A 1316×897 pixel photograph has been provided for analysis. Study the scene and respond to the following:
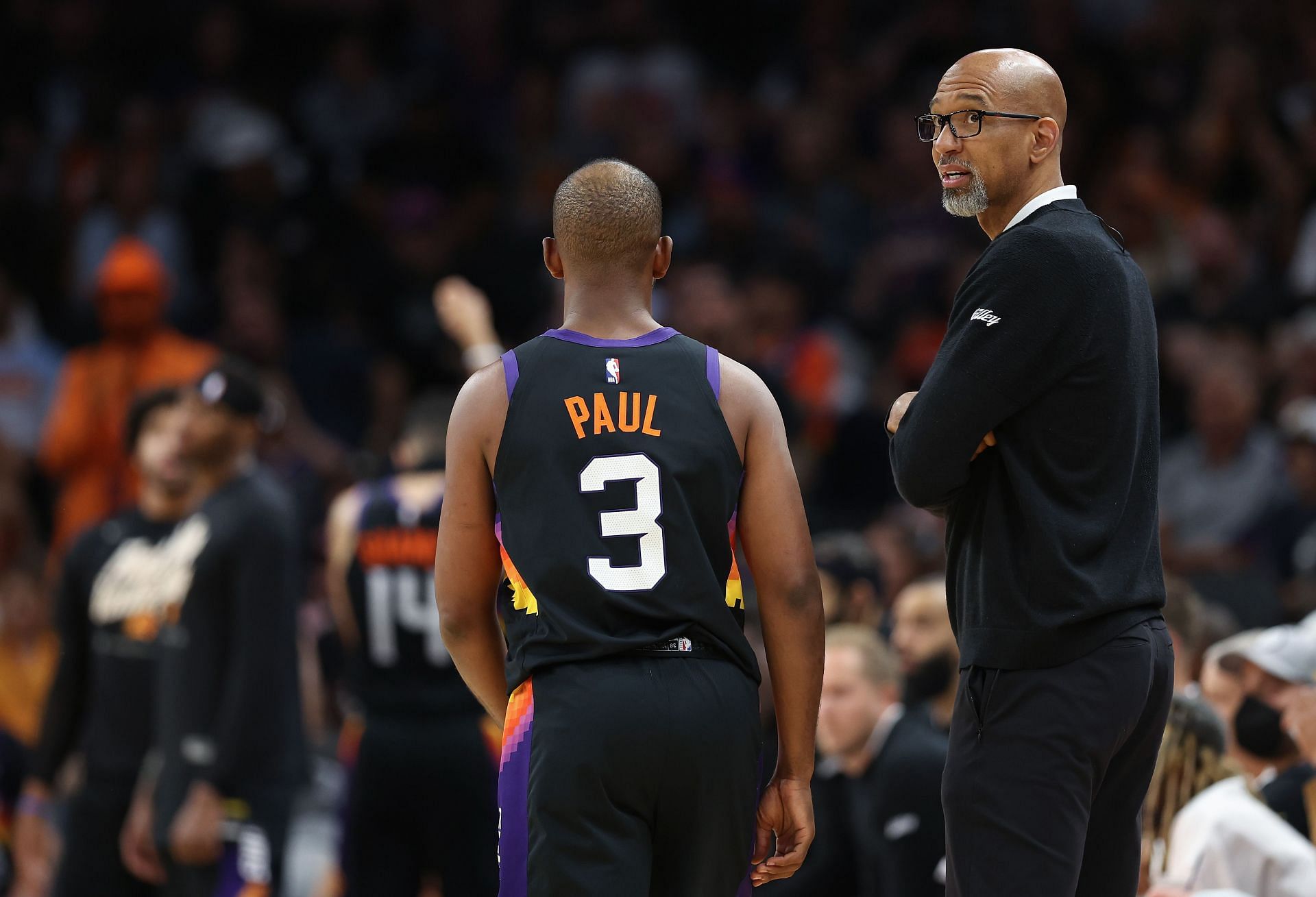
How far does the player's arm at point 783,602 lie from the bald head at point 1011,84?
81 cm

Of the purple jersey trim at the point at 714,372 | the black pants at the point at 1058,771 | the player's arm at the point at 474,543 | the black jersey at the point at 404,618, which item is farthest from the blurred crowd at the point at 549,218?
the player's arm at the point at 474,543

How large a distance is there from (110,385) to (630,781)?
26.8ft

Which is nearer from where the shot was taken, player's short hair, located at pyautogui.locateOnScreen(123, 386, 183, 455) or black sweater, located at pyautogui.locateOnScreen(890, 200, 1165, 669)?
black sweater, located at pyautogui.locateOnScreen(890, 200, 1165, 669)

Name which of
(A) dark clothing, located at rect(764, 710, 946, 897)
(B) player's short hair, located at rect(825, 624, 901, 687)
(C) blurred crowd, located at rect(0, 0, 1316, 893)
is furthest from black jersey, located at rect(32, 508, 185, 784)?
(A) dark clothing, located at rect(764, 710, 946, 897)

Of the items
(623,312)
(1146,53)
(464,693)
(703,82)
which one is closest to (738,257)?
(703,82)

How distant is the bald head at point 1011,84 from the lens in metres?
3.94

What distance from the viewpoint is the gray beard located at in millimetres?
3988

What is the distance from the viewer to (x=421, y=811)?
7.52m

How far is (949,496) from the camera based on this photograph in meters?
3.88

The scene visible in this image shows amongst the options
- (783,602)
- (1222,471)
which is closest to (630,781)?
(783,602)

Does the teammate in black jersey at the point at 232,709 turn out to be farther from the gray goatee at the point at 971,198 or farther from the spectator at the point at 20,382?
the spectator at the point at 20,382

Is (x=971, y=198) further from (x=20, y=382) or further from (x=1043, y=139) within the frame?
(x=20, y=382)

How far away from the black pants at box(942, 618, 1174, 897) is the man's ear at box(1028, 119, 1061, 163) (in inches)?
41.6

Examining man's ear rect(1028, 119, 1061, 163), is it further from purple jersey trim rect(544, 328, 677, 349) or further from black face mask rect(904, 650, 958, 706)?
black face mask rect(904, 650, 958, 706)
